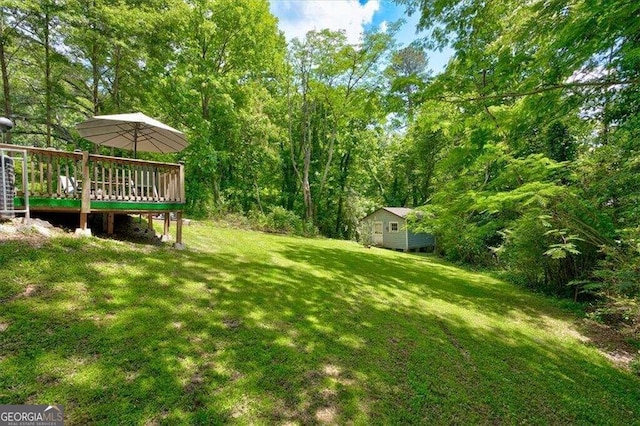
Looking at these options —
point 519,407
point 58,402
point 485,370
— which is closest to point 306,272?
point 485,370

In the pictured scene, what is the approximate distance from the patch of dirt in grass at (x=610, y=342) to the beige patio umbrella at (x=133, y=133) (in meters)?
9.85

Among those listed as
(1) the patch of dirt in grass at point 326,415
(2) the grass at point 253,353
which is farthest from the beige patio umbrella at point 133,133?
(1) the patch of dirt in grass at point 326,415

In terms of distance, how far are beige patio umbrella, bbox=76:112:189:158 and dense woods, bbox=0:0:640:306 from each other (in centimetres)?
488

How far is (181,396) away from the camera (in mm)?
2549

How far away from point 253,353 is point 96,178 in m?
4.64

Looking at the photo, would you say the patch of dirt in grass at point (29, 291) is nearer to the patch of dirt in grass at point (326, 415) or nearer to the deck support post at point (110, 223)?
the deck support post at point (110, 223)

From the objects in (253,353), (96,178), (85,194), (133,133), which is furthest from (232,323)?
(133,133)

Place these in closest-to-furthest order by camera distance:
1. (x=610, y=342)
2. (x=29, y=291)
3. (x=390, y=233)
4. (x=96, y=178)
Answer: (x=29, y=291) < (x=96, y=178) < (x=610, y=342) < (x=390, y=233)

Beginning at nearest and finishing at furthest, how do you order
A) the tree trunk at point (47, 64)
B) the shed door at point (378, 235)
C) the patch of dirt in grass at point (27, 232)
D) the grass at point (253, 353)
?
the grass at point (253, 353), the patch of dirt in grass at point (27, 232), the tree trunk at point (47, 64), the shed door at point (378, 235)

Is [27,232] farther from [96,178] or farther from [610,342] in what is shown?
[610,342]

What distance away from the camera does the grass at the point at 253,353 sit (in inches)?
100

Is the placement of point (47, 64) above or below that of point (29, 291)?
above

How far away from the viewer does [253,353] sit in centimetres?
332

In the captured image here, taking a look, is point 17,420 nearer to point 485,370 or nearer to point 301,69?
point 485,370
